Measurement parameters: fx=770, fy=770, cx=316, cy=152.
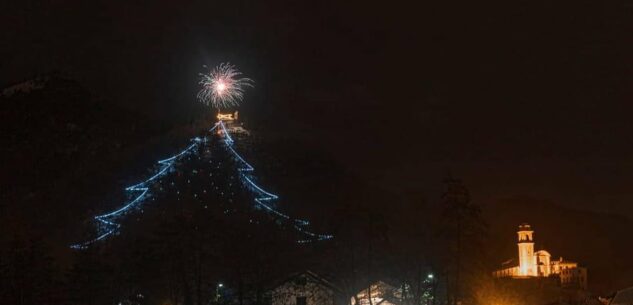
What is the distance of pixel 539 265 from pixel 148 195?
5420cm

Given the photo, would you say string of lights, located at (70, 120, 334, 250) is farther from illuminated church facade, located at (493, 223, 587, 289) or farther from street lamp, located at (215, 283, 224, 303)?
illuminated church facade, located at (493, 223, 587, 289)

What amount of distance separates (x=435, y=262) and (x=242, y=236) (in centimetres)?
1067

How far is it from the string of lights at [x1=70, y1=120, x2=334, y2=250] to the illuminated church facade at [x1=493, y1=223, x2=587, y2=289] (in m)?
38.1

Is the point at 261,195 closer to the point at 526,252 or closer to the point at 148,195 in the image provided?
the point at 148,195

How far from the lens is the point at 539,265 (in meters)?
88.6

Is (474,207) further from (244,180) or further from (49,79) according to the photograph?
(49,79)

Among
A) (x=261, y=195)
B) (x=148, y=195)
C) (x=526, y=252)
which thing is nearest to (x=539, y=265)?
(x=526, y=252)

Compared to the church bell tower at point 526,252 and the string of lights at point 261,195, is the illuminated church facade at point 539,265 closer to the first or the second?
the church bell tower at point 526,252

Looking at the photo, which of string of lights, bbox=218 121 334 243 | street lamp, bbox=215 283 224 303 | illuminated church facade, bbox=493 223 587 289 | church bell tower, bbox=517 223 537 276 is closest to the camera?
street lamp, bbox=215 283 224 303

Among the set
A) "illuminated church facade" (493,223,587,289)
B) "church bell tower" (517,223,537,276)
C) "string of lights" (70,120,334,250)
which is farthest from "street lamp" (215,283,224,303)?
"church bell tower" (517,223,537,276)

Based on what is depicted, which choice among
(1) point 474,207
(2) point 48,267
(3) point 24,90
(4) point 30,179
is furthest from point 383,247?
(3) point 24,90

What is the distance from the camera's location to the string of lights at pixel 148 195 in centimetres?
4541

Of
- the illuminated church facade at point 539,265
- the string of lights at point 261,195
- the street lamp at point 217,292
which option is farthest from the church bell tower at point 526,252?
the street lamp at point 217,292

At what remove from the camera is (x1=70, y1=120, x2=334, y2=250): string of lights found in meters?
45.4
